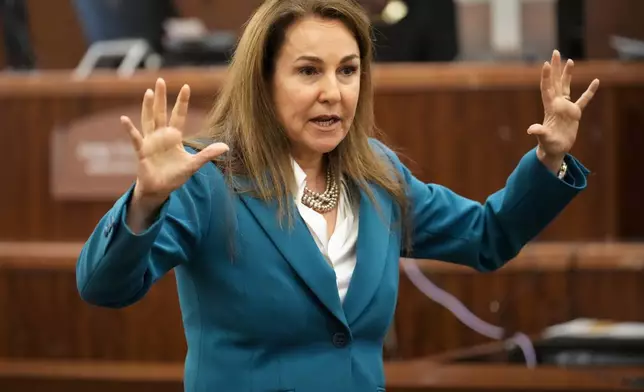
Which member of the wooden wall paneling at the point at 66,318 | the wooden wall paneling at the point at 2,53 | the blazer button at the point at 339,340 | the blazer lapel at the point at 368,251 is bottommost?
the wooden wall paneling at the point at 66,318

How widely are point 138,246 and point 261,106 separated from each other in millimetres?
378

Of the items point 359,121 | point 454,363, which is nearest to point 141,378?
point 454,363

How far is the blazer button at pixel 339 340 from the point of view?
5.79 ft

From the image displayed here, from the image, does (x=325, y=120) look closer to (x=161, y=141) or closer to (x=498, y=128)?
(x=161, y=141)

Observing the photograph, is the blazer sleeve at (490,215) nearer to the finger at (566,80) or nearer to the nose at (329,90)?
the finger at (566,80)

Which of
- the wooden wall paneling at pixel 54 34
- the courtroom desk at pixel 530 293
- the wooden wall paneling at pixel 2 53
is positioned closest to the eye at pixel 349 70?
the courtroom desk at pixel 530 293

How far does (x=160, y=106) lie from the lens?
63.0 inches

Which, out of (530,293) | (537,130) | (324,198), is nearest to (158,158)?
(324,198)

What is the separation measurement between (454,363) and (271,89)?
6.08 feet

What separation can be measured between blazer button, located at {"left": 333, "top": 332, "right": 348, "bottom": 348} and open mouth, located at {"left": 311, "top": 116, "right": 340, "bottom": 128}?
0.33 m

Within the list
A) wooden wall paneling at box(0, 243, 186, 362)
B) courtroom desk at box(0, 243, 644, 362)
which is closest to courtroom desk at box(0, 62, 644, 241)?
courtroom desk at box(0, 243, 644, 362)

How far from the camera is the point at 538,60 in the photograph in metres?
3.81

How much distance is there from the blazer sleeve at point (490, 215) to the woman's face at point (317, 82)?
0.25 metres

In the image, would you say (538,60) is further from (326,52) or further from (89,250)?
(89,250)
